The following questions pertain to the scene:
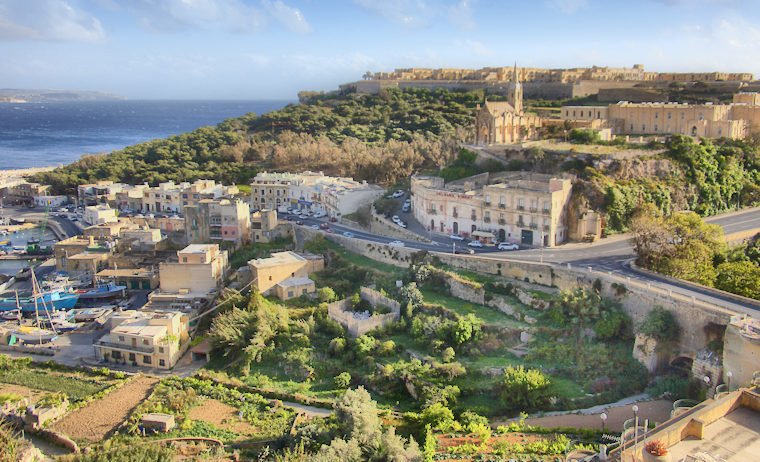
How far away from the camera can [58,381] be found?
2934 cm

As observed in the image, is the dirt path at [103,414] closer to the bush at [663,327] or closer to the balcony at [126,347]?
the balcony at [126,347]

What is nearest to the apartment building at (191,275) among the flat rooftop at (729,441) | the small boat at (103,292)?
the small boat at (103,292)

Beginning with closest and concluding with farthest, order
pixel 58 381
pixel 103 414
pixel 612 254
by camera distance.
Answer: pixel 103 414
pixel 58 381
pixel 612 254

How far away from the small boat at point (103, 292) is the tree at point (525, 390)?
2521cm

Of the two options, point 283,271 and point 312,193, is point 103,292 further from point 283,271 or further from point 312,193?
point 312,193

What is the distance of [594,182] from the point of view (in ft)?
118

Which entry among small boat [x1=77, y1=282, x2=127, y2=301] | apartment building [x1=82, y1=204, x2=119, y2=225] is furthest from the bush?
apartment building [x1=82, y1=204, x2=119, y2=225]

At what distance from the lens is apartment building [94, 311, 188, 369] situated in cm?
3056

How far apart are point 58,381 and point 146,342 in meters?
3.92

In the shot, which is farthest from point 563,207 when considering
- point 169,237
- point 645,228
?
point 169,237

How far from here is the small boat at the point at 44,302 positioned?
37500 mm

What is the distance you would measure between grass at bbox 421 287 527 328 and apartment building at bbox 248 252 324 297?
6.98 m

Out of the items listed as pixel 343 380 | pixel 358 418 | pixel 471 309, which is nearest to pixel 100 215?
pixel 343 380

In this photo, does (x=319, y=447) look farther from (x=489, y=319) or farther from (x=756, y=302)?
(x=756, y=302)
